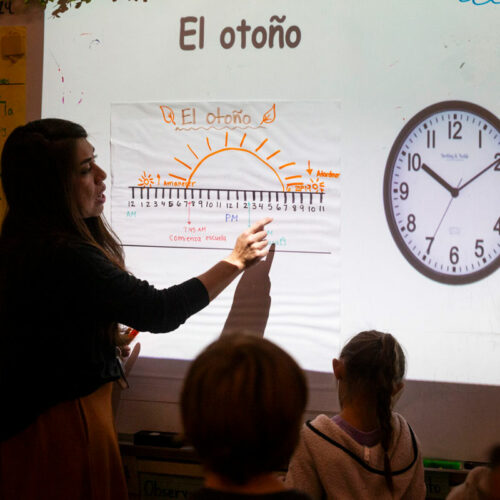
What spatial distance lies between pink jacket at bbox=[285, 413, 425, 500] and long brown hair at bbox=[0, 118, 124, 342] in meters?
0.52

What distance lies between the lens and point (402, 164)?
1.89 meters

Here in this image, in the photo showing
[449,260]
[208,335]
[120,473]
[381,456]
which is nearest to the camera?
[381,456]

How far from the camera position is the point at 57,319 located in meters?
1.53

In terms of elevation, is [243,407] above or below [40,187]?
below

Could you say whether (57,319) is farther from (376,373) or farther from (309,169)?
(309,169)

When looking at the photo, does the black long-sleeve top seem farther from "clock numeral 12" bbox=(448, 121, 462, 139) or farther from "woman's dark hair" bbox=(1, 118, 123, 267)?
"clock numeral 12" bbox=(448, 121, 462, 139)

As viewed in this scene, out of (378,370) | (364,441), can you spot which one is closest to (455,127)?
(378,370)

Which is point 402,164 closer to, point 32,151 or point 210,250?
point 210,250

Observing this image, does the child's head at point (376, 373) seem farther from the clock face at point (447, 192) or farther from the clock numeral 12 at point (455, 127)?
the clock numeral 12 at point (455, 127)

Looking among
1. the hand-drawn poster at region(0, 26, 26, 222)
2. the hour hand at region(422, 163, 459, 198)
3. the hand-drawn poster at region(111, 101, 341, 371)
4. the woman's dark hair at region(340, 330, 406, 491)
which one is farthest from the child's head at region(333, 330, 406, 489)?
the hand-drawn poster at region(0, 26, 26, 222)

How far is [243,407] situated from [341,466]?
0.62 metres

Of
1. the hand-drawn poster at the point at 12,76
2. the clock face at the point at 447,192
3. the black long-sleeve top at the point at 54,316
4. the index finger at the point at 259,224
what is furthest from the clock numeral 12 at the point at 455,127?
the hand-drawn poster at the point at 12,76

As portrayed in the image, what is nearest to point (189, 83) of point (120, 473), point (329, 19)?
point (329, 19)

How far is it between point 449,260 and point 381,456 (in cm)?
62
